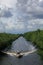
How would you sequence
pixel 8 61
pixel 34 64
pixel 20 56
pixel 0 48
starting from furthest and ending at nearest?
pixel 0 48 < pixel 20 56 < pixel 8 61 < pixel 34 64

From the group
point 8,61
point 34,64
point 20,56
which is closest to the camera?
point 34,64

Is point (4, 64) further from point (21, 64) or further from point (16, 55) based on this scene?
point (16, 55)

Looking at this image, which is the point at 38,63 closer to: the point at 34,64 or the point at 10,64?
the point at 34,64

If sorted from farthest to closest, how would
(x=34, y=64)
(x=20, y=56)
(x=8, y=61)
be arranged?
1. (x=20, y=56)
2. (x=8, y=61)
3. (x=34, y=64)

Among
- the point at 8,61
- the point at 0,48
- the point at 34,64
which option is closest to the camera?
the point at 34,64

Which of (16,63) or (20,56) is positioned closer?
(16,63)

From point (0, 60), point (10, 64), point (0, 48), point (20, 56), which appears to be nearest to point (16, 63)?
point (10, 64)

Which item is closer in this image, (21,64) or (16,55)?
(21,64)

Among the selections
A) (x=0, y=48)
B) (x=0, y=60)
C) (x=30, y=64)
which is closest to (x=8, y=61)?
A: (x=0, y=60)
